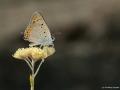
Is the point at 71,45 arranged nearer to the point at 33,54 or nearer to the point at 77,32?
the point at 77,32

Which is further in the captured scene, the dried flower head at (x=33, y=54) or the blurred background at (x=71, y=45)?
the blurred background at (x=71, y=45)

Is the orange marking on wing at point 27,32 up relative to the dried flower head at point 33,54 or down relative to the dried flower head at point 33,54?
up

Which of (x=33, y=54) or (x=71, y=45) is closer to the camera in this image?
(x=33, y=54)

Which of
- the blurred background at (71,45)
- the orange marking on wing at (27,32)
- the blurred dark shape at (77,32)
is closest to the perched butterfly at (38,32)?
the orange marking on wing at (27,32)

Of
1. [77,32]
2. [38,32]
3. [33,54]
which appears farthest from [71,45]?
[33,54]

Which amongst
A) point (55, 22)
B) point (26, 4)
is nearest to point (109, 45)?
point (55, 22)

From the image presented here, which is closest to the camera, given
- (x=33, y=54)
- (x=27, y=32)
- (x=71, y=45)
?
(x=33, y=54)

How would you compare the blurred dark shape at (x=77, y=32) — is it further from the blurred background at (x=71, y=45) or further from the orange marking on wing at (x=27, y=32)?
the orange marking on wing at (x=27, y=32)

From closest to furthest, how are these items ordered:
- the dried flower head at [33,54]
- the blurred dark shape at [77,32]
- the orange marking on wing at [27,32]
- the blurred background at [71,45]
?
the dried flower head at [33,54]
the orange marking on wing at [27,32]
the blurred background at [71,45]
the blurred dark shape at [77,32]

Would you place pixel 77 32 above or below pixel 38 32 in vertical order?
below
